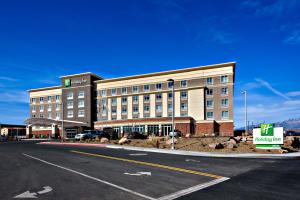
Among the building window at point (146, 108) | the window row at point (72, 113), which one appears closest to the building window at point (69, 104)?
the window row at point (72, 113)

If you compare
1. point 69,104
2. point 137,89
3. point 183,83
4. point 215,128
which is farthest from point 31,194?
point 69,104

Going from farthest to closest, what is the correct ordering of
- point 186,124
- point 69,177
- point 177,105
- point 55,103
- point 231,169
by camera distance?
point 55,103, point 177,105, point 186,124, point 231,169, point 69,177

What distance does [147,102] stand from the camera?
229 feet

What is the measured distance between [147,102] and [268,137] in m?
49.0

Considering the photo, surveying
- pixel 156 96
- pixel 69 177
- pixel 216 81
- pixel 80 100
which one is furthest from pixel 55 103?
pixel 69 177

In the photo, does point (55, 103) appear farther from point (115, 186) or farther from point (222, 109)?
point (115, 186)

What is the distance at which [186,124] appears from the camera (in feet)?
196

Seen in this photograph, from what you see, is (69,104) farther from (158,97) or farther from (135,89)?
(158,97)

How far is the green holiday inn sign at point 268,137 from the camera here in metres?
21.6

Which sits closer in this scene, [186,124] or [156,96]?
[186,124]

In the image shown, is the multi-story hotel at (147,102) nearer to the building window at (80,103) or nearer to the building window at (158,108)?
the building window at (158,108)

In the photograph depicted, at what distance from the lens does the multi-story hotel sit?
6097 cm

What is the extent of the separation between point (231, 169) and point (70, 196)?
26.9 feet

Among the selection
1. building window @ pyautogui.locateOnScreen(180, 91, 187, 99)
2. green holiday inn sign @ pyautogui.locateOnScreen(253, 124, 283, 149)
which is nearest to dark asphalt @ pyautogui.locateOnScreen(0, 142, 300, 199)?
green holiday inn sign @ pyautogui.locateOnScreen(253, 124, 283, 149)
